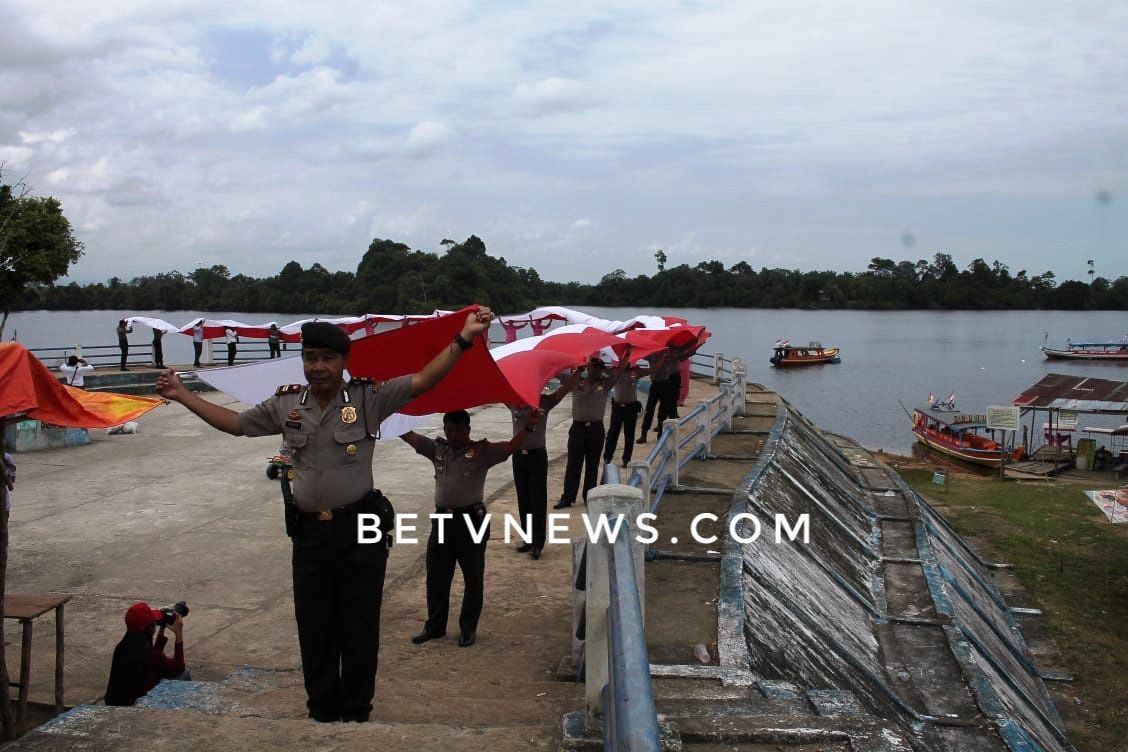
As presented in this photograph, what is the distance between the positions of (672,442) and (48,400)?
5.80m

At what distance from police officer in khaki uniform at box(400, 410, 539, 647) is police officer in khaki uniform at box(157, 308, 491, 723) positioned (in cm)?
193

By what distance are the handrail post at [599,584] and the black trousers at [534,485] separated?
4087 mm

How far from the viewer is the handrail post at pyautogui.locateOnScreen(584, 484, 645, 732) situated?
3.35m

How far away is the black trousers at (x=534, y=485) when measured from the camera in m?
8.22

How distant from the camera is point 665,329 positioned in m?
13.3

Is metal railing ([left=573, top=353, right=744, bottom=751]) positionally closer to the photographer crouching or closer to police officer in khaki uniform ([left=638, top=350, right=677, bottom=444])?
the photographer crouching

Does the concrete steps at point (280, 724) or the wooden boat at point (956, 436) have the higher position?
the concrete steps at point (280, 724)

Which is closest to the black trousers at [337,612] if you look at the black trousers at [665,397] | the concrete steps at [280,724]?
the concrete steps at [280,724]

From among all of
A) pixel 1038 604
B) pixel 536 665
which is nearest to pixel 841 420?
pixel 1038 604

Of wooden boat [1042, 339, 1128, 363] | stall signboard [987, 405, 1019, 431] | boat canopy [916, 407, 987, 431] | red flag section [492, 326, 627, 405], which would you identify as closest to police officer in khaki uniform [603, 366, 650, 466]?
red flag section [492, 326, 627, 405]

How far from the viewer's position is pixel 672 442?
9.66 metres

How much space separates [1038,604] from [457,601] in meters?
9.18

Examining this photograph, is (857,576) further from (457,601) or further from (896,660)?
(457,601)

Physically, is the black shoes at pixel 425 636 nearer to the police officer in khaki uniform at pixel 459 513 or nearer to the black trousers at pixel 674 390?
the police officer in khaki uniform at pixel 459 513
